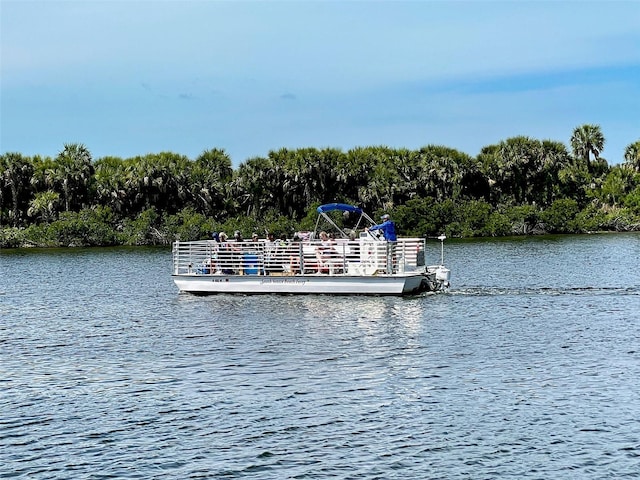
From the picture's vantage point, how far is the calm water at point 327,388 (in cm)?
1456

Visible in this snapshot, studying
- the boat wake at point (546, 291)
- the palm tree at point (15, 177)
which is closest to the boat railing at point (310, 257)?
the boat wake at point (546, 291)

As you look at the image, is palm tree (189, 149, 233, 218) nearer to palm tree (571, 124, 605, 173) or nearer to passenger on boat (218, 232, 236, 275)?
palm tree (571, 124, 605, 173)

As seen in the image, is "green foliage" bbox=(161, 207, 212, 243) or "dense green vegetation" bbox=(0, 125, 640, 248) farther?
"dense green vegetation" bbox=(0, 125, 640, 248)

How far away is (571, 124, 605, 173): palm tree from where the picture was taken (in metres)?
110

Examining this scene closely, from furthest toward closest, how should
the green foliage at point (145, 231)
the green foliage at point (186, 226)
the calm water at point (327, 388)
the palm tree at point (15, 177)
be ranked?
the palm tree at point (15, 177) < the green foliage at point (145, 231) < the green foliage at point (186, 226) < the calm water at point (327, 388)

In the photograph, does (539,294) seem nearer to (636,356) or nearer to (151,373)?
(636,356)

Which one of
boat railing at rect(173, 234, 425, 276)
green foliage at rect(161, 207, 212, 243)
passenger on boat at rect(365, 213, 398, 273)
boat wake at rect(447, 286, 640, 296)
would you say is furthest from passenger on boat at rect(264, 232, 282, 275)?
green foliage at rect(161, 207, 212, 243)

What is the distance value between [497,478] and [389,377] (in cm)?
670

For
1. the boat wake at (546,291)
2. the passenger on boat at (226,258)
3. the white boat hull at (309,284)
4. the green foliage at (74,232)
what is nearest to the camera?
the white boat hull at (309,284)

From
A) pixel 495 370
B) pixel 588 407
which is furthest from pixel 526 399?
pixel 495 370

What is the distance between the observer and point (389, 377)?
20109 millimetres

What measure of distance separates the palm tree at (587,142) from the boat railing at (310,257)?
79463 mm

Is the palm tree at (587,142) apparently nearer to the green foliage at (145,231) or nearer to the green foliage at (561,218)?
the green foliage at (561,218)

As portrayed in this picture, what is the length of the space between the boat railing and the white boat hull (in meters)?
0.40
